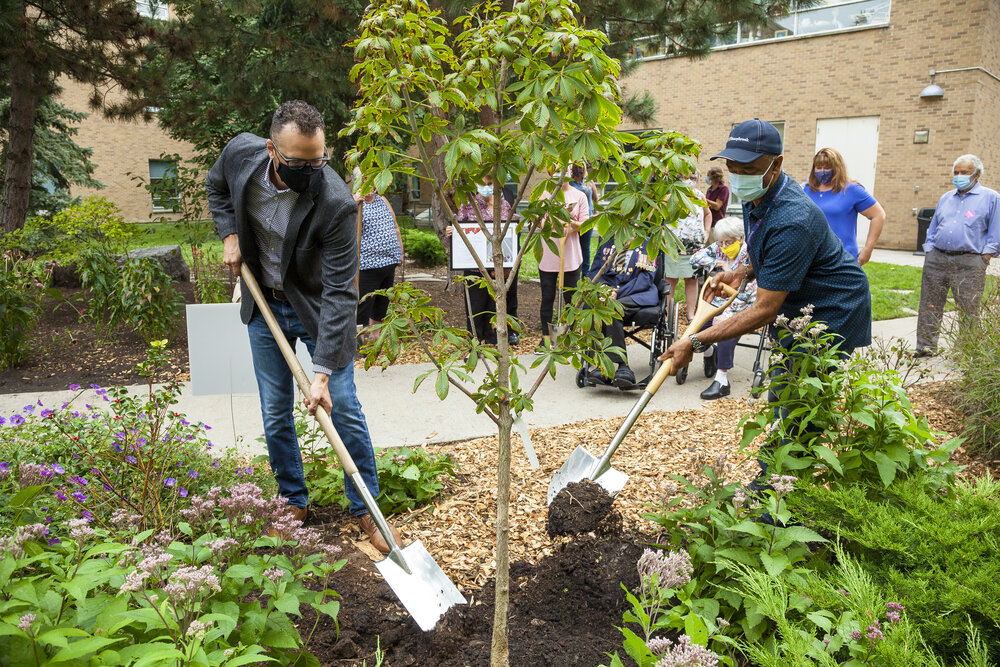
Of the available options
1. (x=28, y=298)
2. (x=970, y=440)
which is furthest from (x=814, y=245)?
(x=28, y=298)

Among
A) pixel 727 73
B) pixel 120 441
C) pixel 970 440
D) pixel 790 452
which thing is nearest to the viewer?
pixel 790 452

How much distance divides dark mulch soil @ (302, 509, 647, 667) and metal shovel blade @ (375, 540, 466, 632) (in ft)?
0.16

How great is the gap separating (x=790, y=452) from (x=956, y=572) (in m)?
0.77

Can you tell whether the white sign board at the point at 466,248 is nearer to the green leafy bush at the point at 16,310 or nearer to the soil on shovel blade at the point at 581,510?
the green leafy bush at the point at 16,310

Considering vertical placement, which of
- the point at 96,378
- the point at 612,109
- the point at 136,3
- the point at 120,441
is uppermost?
the point at 136,3

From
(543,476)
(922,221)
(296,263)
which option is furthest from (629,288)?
(922,221)

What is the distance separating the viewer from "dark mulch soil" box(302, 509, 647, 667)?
96.6 inches

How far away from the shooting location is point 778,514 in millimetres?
2184

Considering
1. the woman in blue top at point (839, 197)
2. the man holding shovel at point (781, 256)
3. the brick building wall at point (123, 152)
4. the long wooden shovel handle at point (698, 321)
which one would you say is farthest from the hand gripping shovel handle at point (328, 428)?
the brick building wall at point (123, 152)

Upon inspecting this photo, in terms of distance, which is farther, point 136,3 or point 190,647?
point 136,3

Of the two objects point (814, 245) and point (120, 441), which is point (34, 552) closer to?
point (120, 441)

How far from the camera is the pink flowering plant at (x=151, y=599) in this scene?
63.1 inches

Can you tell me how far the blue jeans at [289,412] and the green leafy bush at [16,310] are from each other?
4.22 m

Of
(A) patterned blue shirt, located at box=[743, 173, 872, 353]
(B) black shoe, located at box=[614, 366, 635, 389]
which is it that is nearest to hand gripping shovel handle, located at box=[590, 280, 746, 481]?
(A) patterned blue shirt, located at box=[743, 173, 872, 353]
